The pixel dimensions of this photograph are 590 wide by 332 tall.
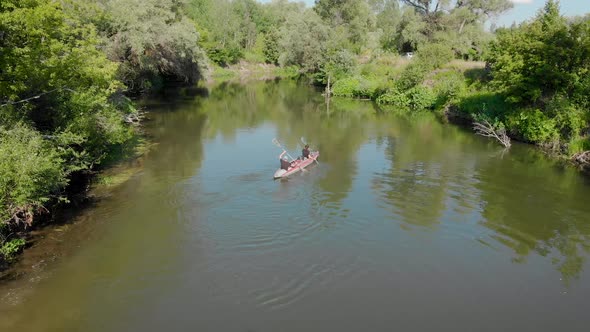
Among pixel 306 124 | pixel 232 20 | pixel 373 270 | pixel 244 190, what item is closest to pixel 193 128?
pixel 306 124

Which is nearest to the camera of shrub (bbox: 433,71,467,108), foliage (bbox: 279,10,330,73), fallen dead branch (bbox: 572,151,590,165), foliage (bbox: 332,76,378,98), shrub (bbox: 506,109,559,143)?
fallen dead branch (bbox: 572,151,590,165)

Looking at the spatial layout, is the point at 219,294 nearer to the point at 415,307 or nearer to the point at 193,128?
the point at 415,307

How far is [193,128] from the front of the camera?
32375 mm

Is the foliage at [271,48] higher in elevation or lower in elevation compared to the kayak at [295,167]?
higher

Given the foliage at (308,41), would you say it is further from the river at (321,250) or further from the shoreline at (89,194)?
the river at (321,250)

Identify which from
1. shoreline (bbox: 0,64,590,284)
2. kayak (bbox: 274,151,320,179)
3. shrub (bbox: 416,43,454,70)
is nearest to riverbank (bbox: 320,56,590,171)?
shrub (bbox: 416,43,454,70)

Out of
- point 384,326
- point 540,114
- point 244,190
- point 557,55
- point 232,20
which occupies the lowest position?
point 384,326

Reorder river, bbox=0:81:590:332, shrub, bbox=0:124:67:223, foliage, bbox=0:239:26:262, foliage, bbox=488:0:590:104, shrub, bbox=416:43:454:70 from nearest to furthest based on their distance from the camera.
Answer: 1. river, bbox=0:81:590:332
2. shrub, bbox=0:124:67:223
3. foliage, bbox=0:239:26:262
4. foliage, bbox=488:0:590:104
5. shrub, bbox=416:43:454:70

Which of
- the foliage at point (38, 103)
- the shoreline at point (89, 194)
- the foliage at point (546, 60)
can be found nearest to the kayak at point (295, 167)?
the shoreline at point (89, 194)

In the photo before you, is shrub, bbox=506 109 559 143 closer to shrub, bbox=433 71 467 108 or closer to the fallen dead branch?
the fallen dead branch

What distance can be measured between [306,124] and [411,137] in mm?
8433

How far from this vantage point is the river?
10.9 meters

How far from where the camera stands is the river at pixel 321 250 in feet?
35.8

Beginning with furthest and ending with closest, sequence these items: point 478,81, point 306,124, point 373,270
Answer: point 478,81, point 306,124, point 373,270
